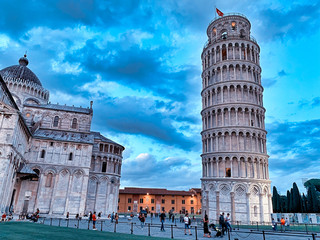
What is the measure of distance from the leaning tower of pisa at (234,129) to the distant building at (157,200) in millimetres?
41721

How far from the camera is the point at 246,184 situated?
3606 cm

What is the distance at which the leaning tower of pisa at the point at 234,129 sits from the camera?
3619cm

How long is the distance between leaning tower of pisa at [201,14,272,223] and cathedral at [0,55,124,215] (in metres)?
20.7

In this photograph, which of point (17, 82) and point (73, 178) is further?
point (17, 82)

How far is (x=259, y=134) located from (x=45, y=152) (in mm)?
35519

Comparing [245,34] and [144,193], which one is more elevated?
[245,34]

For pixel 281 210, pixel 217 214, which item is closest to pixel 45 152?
pixel 217 214

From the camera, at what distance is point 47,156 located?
126 feet

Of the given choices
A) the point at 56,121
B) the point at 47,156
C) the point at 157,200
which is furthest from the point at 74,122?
the point at 157,200

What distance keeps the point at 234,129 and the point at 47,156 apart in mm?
30920

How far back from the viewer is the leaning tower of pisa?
36.2 m

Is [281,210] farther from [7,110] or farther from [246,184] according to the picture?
[7,110]

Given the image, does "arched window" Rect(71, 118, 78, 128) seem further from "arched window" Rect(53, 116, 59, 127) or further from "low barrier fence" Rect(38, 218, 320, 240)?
"low barrier fence" Rect(38, 218, 320, 240)

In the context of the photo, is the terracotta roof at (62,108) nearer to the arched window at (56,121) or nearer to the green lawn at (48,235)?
the arched window at (56,121)
